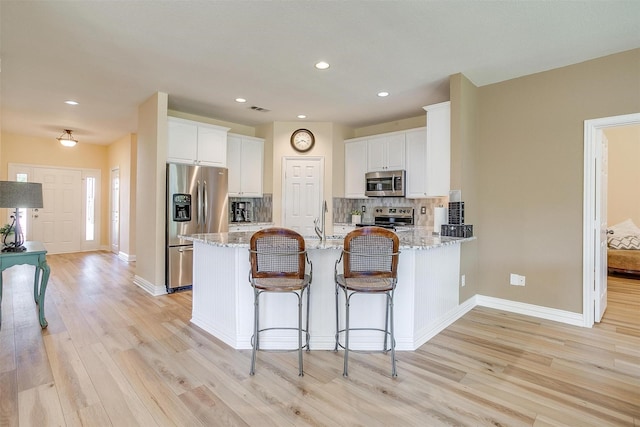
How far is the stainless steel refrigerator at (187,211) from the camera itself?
4.24m

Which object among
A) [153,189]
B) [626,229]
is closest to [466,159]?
[153,189]

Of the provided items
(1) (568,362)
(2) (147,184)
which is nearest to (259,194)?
(2) (147,184)

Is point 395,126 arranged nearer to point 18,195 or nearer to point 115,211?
point 18,195

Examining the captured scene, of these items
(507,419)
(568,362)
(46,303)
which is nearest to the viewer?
(507,419)

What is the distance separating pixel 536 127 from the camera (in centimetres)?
345

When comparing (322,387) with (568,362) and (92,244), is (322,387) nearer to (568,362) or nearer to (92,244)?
(568,362)

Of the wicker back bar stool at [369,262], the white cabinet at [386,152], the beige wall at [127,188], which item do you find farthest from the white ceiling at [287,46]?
the beige wall at [127,188]

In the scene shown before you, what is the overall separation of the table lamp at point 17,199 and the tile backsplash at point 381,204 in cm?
391

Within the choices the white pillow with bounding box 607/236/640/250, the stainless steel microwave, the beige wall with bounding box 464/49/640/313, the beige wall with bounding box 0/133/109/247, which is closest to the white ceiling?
the beige wall with bounding box 464/49/640/313

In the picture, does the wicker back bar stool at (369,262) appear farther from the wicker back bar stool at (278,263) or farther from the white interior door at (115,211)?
the white interior door at (115,211)

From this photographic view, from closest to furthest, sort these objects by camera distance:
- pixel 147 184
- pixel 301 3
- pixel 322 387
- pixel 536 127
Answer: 1. pixel 322 387
2. pixel 301 3
3. pixel 536 127
4. pixel 147 184

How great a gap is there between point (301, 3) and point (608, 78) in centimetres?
298

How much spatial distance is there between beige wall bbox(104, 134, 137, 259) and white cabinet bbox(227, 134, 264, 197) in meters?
2.57

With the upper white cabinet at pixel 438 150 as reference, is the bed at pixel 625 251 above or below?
below
